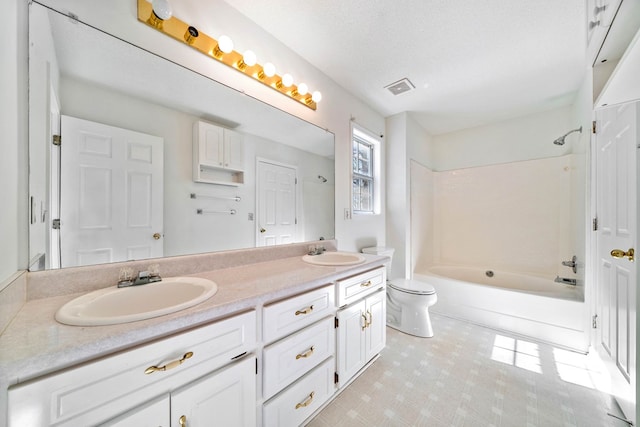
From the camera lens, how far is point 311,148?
1.85 metres

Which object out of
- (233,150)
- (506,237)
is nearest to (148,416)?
(233,150)

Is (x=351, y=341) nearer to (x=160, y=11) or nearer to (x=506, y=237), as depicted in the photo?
(x=160, y=11)

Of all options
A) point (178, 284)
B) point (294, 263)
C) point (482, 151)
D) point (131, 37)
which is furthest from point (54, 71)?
point (482, 151)

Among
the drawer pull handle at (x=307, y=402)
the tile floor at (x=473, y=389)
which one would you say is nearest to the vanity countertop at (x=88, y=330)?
the drawer pull handle at (x=307, y=402)

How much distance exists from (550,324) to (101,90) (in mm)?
3466

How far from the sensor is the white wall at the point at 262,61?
0.99m

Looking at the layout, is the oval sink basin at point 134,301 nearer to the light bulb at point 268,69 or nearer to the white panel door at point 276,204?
the white panel door at point 276,204

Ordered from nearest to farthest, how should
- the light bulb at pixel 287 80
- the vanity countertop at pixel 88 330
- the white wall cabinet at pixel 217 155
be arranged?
the vanity countertop at pixel 88 330
the white wall cabinet at pixel 217 155
the light bulb at pixel 287 80

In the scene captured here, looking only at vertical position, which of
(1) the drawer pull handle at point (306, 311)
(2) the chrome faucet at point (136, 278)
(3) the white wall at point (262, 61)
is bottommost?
(1) the drawer pull handle at point (306, 311)

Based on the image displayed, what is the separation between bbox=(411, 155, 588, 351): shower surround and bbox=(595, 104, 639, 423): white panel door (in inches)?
19.0

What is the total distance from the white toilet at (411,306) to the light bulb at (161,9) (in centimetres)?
225

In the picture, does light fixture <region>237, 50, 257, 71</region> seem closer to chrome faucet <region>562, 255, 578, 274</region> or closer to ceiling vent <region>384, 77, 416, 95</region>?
ceiling vent <region>384, 77, 416, 95</region>

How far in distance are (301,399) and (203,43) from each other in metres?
1.90

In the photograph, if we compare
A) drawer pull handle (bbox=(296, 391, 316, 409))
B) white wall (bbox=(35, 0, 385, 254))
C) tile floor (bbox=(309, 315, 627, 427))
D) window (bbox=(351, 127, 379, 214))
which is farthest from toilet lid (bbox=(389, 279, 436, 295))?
drawer pull handle (bbox=(296, 391, 316, 409))
